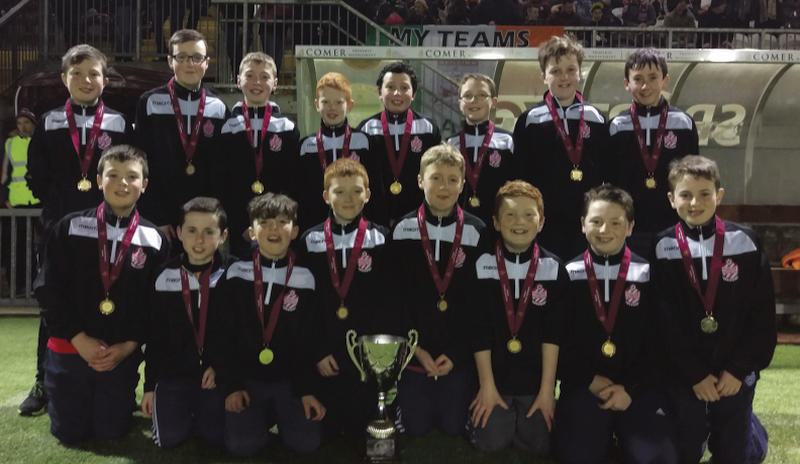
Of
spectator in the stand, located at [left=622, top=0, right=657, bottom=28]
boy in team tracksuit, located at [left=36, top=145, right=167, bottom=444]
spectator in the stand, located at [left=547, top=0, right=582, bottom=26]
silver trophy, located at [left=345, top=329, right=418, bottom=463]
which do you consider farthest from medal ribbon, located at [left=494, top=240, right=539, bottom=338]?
spectator in the stand, located at [left=622, top=0, right=657, bottom=28]

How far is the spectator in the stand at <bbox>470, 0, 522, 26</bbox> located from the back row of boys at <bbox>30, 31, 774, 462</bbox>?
7164mm

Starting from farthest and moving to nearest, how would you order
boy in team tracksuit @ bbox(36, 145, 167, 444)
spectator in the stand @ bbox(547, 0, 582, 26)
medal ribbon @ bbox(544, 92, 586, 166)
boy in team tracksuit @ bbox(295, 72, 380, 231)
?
spectator in the stand @ bbox(547, 0, 582, 26)
boy in team tracksuit @ bbox(295, 72, 380, 231)
medal ribbon @ bbox(544, 92, 586, 166)
boy in team tracksuit @ bbox(36, 145, 167, 444)

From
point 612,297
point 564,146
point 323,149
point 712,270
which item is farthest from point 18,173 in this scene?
point 712,270

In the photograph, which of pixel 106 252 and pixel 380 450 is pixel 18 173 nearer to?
pixel 106 252

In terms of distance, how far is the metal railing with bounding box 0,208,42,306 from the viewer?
7.84 meters

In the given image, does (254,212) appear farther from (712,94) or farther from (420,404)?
(712,94)

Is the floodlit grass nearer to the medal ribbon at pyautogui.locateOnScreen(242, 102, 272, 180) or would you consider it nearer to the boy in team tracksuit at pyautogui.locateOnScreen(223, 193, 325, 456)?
the boy in team tracksuit at pyautogui.locateOnScreen(223, 193, 325, 456)

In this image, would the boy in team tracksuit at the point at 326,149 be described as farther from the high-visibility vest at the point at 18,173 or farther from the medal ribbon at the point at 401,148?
the high-visibility vest at the point at 18,173

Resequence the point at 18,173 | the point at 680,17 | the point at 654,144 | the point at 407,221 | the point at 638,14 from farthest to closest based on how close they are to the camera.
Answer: the point at 638,14
the point at 680,17
the point at 18,173
the point at 654,144
the point at 407,221

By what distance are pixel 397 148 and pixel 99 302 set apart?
1.75 metres

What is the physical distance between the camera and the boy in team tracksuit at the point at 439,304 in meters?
3.80

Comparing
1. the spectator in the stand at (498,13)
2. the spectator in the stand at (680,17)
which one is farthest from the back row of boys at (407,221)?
the spectator in the stand at (680,17)

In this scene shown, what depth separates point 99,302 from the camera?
377cm

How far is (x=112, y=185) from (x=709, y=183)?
2.69 m
